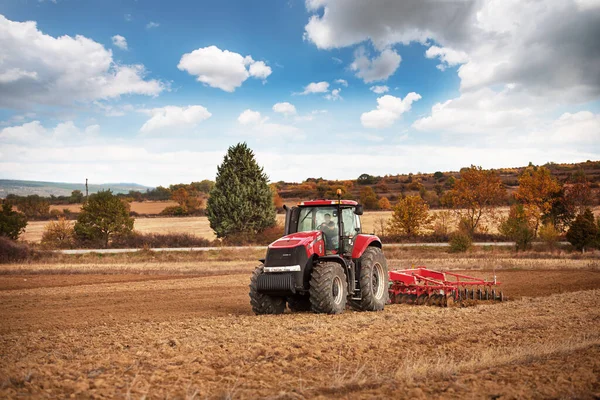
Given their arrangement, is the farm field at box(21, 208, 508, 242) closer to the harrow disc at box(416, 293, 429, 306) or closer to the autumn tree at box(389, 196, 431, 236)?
the autumn tree at box(389, 196, 431, 236)

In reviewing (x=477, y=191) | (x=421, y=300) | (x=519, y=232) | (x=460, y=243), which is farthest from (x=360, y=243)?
(x=477, y=191)

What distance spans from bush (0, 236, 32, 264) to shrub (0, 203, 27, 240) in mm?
8266

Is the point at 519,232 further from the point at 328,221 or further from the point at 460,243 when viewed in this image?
the point at 328,221

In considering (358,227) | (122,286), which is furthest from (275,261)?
(122,286)

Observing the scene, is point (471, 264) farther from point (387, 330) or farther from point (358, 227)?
point (387, 330)

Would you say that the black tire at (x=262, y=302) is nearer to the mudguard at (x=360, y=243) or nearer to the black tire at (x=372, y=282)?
the black tire at (x=372, y=282)

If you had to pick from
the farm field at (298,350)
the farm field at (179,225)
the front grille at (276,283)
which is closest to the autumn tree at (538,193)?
the farm field at (179,225)

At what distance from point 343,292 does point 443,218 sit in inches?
1415

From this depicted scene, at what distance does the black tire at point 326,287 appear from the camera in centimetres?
1047

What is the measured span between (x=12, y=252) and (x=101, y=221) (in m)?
11.3

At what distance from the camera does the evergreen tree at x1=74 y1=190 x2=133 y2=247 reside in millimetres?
42750

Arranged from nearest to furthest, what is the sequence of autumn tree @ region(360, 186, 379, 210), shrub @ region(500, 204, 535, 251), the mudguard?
1. the mudguard
2. shrub @ region(500, 204, 535, 251)
3. autumn tree @ region(360, 186, 379, 210)

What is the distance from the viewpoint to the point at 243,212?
146ft

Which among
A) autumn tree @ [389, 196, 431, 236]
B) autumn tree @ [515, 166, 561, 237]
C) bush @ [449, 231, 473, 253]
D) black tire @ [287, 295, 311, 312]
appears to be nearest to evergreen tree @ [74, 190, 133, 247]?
autumn tree @ [389, 196, 431, 236]
